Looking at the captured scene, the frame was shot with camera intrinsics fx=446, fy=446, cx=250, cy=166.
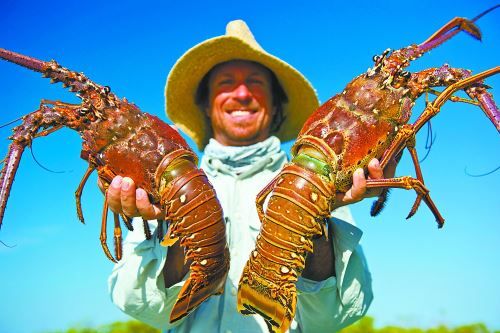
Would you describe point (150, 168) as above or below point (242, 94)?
below

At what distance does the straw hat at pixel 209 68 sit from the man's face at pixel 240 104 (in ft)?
0.37

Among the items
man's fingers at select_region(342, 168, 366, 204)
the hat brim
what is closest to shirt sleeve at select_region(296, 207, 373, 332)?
man's fingers at select_region(342, 168, 366, 204)

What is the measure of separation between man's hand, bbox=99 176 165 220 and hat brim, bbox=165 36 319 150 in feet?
5.10

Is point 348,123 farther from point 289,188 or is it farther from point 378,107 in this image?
point 289,188

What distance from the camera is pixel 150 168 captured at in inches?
98.7

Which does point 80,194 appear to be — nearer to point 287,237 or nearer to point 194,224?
point 194,224

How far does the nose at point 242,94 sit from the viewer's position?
340 centimetres

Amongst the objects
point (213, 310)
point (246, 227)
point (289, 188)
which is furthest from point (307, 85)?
point (213, 310)

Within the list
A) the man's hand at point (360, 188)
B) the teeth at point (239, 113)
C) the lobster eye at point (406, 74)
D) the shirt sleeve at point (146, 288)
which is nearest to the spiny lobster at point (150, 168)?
the shirt sleeve at point (146, 288)

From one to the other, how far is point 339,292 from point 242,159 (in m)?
1.20

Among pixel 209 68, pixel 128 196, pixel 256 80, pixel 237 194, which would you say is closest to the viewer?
pixel 128 196

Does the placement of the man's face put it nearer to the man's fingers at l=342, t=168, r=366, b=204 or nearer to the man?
the man

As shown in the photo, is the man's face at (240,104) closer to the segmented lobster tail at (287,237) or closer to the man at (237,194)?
the man at (237,194)

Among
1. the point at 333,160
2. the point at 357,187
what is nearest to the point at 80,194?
the point at 333,160
